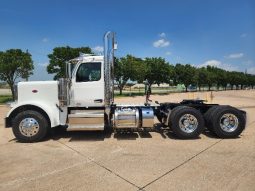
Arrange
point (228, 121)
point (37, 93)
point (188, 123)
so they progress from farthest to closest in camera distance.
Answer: point (228, 121) < point (188, 123) < point (37, 93)

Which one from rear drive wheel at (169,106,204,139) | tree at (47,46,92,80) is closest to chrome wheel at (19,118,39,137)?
rear drive wheel at (169,106,204,139)

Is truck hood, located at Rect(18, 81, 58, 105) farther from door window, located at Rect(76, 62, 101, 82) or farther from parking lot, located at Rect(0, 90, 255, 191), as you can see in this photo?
parking lot, located at Rect(0, 90, 255, 191)

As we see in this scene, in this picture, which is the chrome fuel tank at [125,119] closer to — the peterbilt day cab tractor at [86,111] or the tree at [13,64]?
the peterbilt day cab tractor at [86,111]

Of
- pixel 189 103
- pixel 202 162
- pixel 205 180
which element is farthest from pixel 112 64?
pixel 205 180

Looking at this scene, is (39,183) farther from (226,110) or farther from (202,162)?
(226,110)

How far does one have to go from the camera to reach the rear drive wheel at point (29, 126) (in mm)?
8414

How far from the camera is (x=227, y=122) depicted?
8.98 meters

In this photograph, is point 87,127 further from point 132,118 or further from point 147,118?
point 147,118

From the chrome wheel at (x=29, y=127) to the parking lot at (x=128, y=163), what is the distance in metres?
0.38

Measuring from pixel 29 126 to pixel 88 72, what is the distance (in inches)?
99.8

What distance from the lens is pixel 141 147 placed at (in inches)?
303

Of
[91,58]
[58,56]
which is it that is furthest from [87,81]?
[58,56]

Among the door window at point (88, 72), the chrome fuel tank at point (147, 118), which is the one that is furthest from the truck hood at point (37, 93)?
the chrome fuel tank at point (147, 118)

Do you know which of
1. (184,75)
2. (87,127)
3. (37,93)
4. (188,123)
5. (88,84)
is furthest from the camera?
(184,75)
